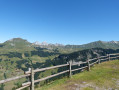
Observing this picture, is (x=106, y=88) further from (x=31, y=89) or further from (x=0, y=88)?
(x=0, y=88)

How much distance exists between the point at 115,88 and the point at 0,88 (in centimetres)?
21166

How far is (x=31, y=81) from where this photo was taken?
11.3m

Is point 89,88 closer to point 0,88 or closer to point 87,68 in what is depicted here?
point 87,68

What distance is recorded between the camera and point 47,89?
38.6 ft

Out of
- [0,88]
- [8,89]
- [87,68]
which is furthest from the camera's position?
[8,89]

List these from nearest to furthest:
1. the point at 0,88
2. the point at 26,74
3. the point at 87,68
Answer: the point at 26,74 < the point at 87,68 < the point at 0,88

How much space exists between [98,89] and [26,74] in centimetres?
706

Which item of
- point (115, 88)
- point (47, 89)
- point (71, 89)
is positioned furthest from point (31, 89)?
point (115, 88)

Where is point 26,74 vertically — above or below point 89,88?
above

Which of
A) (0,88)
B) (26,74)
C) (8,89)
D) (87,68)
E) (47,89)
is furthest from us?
(8,89)

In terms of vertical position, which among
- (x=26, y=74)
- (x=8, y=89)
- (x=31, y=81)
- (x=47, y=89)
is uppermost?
(x=26, y=74)

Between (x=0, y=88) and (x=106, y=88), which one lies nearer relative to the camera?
(x=106, y=88)

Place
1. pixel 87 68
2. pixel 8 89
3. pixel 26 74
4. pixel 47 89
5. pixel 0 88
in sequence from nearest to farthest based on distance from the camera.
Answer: pixel 26 74 → pixel 47 89 → pixel 87 68 → pixel 0 88 → pixel 8 89

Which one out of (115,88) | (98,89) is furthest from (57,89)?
(115,88)
